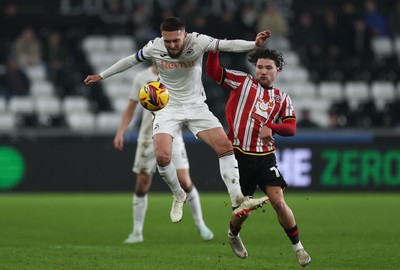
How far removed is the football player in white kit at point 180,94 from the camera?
9547mm

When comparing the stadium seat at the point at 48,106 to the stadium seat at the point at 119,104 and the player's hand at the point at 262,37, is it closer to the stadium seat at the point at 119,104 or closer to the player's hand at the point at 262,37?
the stadium seat at the point at 119,104

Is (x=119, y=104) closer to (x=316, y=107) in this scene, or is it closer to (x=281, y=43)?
(x=316, y=107)

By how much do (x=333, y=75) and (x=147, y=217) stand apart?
10177mm

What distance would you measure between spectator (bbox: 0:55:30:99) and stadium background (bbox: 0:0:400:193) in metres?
0.05

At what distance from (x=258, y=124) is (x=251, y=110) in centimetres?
16

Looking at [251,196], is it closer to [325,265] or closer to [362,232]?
[325,265]

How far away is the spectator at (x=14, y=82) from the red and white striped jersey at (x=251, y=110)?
1294cm

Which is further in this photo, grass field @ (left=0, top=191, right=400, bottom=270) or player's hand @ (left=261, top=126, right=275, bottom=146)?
grass field @ (left=0, top=191, right=400, bottom=270)

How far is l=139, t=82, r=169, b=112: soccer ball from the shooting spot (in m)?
9.48

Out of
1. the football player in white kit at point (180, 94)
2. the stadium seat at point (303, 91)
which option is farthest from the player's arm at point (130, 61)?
the stadium seat at point (303, 91)

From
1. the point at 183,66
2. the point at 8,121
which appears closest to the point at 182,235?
the point at 183,66

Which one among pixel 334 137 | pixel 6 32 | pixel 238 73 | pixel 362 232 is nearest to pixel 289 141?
pixel 334 137

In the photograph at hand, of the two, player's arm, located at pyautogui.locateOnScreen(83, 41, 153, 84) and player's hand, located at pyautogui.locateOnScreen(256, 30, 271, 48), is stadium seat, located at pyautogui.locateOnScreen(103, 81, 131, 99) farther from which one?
player's hand, located at pyautogui.locateOnScreen(256, 30, 271, 48)

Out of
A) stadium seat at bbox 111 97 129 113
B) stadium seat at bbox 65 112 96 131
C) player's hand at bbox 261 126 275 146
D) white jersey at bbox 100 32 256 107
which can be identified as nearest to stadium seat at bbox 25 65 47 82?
stadium seat at bbox 65 112 96 131
